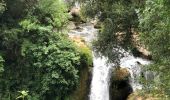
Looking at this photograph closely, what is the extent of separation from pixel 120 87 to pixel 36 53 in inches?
197

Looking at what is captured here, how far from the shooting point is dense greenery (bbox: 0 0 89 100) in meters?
17.9

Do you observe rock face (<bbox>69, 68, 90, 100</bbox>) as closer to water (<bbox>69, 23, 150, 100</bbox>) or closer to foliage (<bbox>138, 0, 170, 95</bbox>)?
water (<bbox>69, 23, 150, 100</bbox>)

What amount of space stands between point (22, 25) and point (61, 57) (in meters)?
2.65

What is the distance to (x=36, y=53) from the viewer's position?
1814 cm

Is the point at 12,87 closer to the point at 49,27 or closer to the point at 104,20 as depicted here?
the point at 49,27

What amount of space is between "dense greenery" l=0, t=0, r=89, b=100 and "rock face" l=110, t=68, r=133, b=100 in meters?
2.08

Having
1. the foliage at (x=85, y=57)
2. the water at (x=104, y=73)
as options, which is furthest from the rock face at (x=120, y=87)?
the foliage at (x=85, y=57)

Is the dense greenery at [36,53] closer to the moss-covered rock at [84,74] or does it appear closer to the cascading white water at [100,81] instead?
the moss-covered rock at [84,74]

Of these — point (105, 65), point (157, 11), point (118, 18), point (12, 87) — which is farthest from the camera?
point (105, 65)

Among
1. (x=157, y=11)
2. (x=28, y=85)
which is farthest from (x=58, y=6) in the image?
(x=157, y=11)

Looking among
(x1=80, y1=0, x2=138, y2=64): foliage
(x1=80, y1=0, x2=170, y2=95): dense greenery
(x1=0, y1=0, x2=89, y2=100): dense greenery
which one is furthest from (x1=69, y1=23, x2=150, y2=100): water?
(x1=0, y1=0, x2=89, y2=100): dense greenery

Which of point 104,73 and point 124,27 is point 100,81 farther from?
point 124,27

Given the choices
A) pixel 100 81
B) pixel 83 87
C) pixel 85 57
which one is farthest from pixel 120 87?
pixel 85 57

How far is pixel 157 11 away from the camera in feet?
38.2
